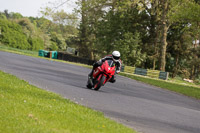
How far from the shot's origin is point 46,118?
700cm

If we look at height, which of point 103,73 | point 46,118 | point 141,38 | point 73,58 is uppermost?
point 141,38

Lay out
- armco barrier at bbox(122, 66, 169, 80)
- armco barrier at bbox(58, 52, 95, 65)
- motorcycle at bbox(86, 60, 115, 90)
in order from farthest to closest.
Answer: armco barrier at bbox(58, 52, 95, 65) < armco barrier at bbox(122, 66, 169, 80) < motorcycle at bbox(86, 60, 115, 90)

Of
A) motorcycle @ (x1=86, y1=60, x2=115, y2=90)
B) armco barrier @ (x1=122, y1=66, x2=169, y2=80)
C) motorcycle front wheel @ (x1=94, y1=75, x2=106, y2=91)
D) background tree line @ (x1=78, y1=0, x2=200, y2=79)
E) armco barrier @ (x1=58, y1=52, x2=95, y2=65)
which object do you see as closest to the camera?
motorcycle @ (x1=86, y1=60, x2=115, y2=90)

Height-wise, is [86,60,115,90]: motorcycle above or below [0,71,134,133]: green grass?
above

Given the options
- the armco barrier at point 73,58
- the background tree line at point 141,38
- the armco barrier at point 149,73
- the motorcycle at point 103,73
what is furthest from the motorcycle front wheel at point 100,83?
the armco barrier at point 73,58

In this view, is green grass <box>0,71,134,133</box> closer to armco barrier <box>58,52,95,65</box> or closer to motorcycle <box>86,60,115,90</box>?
motorcycle <box>86,60,115,90</box>

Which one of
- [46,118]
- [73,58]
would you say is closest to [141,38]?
[73,58]

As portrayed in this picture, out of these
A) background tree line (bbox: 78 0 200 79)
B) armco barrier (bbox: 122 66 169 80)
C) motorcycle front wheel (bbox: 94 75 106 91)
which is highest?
background tree line (bbox: 78 0 200 79)

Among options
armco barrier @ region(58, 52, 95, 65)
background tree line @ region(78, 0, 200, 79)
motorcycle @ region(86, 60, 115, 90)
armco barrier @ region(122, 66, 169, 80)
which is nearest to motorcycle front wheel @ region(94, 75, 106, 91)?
motorcycle @ region(86, 60, 115, 90)

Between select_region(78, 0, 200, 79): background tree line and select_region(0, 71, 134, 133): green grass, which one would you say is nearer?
select_region(0, 71, 134, 133): green grass

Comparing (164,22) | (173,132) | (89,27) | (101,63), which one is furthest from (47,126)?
(89,27)

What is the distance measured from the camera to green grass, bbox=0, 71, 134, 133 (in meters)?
6.10

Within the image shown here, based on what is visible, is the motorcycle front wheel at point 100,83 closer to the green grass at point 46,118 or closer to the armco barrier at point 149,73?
the green grass at point 46,118

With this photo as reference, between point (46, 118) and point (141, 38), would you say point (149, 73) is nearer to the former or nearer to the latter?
point (141, 38)
